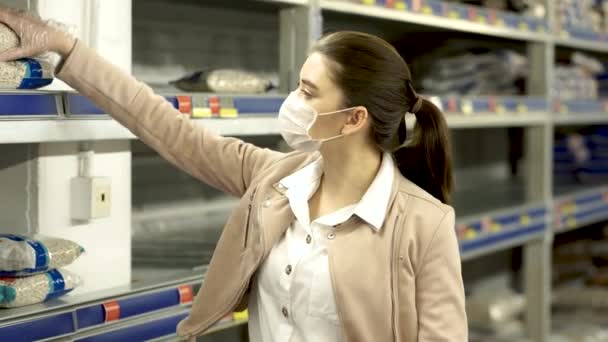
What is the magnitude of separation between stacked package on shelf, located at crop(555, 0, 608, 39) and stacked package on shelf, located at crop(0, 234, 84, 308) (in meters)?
2.98

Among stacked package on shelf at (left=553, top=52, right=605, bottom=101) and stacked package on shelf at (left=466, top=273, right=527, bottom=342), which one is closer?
stacked package on shelf at (left=466, top=273, right=527, bottom=342)

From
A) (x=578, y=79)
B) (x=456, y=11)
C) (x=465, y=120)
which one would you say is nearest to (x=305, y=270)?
(x=465, y=120)

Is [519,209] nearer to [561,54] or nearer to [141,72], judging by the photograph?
[561,54]

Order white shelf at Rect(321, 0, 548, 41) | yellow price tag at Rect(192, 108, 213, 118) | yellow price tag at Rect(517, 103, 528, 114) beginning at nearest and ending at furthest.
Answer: yellow price tag at Rect(192, 108, 213, 118) < white shelf at Rect(321, 0, 548, 41) < yellow price tag at Rect(517, 103, 528, 114)

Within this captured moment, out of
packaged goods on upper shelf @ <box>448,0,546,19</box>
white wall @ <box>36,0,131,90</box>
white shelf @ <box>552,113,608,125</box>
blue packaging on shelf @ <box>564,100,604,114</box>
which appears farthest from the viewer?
blue packaging on shelf @ <box>564,100,604,114</box>

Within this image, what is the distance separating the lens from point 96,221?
2.12 m

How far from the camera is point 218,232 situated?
2920mm

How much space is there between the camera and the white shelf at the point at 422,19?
272cm

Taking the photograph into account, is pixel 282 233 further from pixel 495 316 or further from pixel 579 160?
pixel 579 160

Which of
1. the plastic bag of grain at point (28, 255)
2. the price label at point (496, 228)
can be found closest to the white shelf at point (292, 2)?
the plastic bag of grain at point (28, 255)

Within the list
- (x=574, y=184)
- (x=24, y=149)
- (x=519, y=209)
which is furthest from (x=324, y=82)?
(x=574, y=184)

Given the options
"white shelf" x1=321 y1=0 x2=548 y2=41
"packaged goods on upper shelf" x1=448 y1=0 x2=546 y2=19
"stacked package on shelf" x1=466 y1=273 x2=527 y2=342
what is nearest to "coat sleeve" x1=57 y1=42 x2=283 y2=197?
"white shelf" x1=321 y1=0 x2=548 y2=41

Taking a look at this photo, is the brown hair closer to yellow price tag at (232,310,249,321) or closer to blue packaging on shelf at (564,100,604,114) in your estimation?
yellow price tag at (232,310,249,321)

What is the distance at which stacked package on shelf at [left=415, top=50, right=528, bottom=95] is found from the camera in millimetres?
3789
